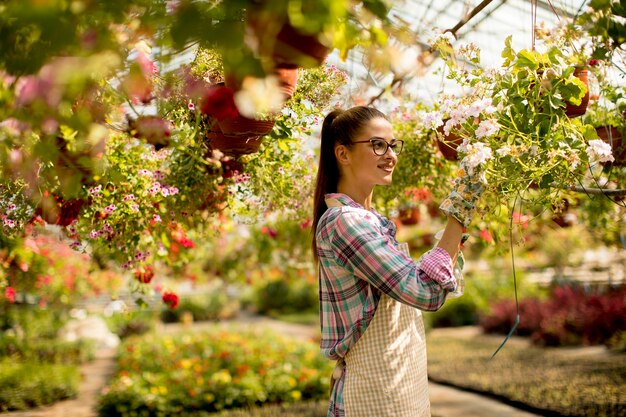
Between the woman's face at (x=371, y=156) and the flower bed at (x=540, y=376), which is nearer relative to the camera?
the woman's face at (x=371, y=156)

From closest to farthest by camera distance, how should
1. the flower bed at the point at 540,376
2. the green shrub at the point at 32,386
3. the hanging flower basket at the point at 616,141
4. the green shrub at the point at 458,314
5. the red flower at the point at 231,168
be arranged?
the hanging flower basket at the point at 616,141 < the red flower at the point at 231,168 < the flower bed at the point at 540,376 < the green shrub at the point at 32,386 < the green shrub at the point at 458,314

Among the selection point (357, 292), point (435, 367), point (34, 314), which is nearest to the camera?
point (357, 292)

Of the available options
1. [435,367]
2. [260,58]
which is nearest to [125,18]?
[260,58]

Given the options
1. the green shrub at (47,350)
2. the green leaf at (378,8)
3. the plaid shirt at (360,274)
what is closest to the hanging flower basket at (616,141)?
the plaid shirt at (360,274)

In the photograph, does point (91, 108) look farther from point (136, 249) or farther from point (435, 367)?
point (435, 367)

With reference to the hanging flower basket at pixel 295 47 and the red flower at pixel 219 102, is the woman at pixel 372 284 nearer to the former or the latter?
the red flower at pixel 219 102

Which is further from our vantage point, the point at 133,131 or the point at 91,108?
the point at 133,131

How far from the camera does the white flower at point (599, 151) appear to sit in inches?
67.8

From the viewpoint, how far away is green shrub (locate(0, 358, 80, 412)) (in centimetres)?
567

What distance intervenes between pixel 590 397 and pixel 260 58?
16.4ft

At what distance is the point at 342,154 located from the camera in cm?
177

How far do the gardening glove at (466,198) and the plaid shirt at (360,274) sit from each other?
109 millimetres

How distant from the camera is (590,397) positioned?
480 cm

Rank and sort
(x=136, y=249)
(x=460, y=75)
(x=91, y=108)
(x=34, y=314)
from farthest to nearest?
(x=34, y=314)
(x=136, y=249)
(x=460, y=75)
(x=91, y=108)
